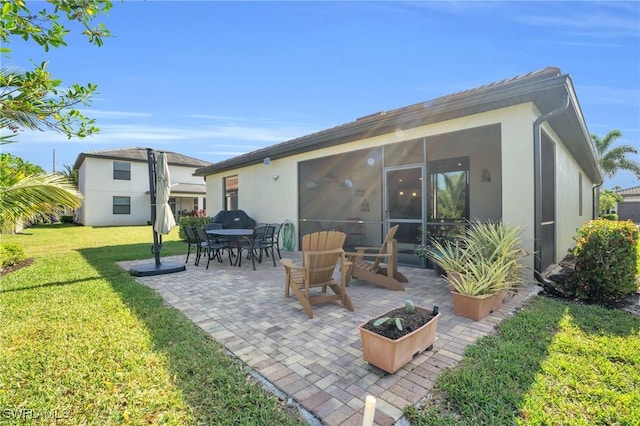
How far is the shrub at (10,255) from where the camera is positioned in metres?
6.72

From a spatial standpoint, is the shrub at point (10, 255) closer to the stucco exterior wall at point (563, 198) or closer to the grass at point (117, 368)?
the grass at point (117, 368)

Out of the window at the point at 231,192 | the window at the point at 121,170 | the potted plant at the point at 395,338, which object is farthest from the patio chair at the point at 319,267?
the window at the point at 121,170

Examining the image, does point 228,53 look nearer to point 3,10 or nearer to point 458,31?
point 458,31

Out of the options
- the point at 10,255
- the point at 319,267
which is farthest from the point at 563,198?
the point at 10,255

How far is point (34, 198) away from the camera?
6113 mm

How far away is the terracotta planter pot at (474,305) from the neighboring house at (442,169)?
1761 millimetres

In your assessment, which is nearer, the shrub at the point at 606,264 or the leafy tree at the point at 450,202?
the shrub at the point at 606,264

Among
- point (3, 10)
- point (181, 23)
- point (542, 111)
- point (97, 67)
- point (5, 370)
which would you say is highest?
point (181, 23)

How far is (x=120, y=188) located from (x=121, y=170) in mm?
1502

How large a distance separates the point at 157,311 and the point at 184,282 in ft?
5.39

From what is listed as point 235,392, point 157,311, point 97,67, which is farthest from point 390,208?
point 97,67

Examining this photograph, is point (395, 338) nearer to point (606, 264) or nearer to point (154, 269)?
point (606, 264)

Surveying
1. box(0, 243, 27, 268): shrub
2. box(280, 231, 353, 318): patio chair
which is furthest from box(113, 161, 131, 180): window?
box(280, 231, 353, 318): patio chair

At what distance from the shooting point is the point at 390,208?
7.29 m
